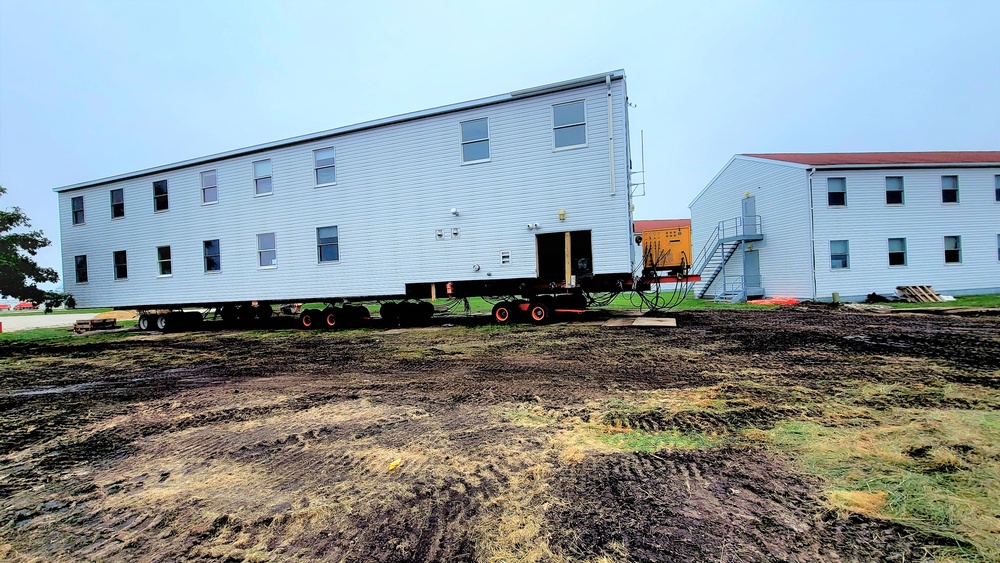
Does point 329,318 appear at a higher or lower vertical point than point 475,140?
lower

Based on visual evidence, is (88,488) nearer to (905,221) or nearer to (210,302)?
(210,302)

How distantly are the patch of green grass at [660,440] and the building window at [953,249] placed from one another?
23583mm

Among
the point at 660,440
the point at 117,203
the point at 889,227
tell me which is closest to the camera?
the point at 660,440

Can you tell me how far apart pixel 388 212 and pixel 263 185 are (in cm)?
528

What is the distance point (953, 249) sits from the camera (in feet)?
60.3

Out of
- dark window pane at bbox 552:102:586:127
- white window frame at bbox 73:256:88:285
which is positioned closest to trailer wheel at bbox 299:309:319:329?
dark window pane at bbox 552:102:586:127

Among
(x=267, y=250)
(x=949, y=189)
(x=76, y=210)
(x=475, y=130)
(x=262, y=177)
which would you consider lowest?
(x=267, y=250)

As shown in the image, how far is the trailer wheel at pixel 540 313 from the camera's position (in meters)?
11.8

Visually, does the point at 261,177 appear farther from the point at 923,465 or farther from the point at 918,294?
the point at 918,294

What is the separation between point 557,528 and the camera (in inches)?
90.6

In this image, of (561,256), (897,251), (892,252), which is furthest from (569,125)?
(897,251)

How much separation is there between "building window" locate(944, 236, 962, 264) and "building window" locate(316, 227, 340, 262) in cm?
2590

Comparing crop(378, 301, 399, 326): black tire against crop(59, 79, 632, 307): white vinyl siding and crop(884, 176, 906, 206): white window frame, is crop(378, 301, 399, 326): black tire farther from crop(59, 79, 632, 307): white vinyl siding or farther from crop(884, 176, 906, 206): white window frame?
crop(884, 176, 906, 206): white window frame

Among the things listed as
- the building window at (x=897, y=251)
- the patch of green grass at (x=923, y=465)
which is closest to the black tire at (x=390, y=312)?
the patch of green grass at (x=923, y=465)
